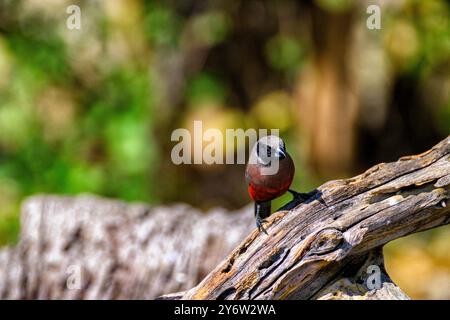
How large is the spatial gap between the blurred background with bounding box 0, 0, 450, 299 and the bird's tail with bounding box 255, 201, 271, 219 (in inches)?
149

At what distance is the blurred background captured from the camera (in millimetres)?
7422

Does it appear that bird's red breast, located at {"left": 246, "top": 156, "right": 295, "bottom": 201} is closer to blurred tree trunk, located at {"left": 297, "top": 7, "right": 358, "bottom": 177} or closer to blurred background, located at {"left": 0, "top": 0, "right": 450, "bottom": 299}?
blurred background, located at {"left": 0, "top": 0, "right": 450, "bottom": 299}

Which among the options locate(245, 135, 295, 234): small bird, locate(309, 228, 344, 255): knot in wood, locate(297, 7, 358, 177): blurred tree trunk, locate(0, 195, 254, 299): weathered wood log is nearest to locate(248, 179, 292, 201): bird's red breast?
locate(245, 135, 295, 234): small bird

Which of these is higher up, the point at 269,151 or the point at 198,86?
the point at 198,86

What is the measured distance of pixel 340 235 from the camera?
123 inches

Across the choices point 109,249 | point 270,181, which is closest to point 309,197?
point 270,181

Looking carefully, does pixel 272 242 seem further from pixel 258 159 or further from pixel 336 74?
pixel 336 74

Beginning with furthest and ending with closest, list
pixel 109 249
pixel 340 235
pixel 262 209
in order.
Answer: pixel 109 249 → pixel 262 209 → pixel 340 235

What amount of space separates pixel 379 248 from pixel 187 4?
5114 mm

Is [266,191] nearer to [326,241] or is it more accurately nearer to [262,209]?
[262,209]

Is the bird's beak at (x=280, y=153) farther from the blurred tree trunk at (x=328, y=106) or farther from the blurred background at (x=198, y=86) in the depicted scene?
the blurred tree trunk at (x=328, y=106)

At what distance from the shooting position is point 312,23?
7.75m

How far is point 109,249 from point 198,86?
352 centimetres

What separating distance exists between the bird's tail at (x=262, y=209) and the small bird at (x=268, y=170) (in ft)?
0.16
